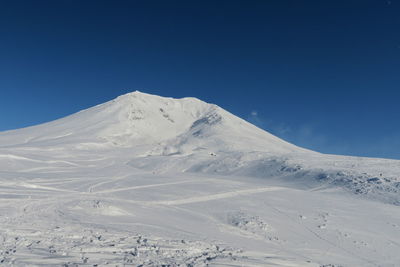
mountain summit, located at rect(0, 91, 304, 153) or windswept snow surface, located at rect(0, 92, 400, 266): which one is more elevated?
mountain summit, located at rect(0, 91, 304, 153)

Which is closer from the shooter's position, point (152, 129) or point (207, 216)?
point (207, 216)

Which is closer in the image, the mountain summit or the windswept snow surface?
the windswept snow surface

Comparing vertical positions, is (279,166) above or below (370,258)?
above

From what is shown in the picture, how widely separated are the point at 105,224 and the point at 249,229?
24.3ft

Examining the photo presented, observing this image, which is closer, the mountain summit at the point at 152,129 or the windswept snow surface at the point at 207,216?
the windswept snow surface at the point at 207,216

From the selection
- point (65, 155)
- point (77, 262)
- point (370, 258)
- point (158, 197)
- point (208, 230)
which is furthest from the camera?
point (65, 155)

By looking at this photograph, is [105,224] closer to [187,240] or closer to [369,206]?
[187,240]

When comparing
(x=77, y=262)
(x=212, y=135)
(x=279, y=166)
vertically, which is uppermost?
(x=212, y=135)

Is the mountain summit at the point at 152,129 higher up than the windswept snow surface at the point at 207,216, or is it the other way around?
the mountain summit at the point at 152,129

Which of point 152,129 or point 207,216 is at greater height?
point 152,129

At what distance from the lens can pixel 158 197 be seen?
2406 centimetres

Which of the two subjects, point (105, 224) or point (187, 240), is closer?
point (187, 240)

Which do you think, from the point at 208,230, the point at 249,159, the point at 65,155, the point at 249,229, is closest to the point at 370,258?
the point at 249,229

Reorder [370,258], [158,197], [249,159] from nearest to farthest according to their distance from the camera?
[370,258], [158,197], [249,159]
